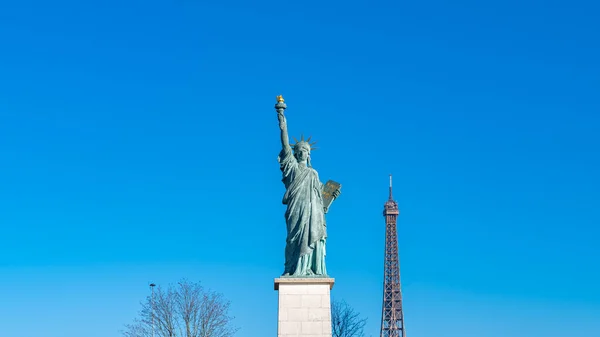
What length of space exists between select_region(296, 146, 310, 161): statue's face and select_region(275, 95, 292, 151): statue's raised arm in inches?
15.0

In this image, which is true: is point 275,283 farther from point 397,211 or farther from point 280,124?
point 397,211

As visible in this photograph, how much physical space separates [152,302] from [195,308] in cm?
380

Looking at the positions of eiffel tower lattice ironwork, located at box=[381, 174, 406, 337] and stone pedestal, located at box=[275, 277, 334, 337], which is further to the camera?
eiffel tower lattice ironwork, located at box=[381, 174, 406, 337]

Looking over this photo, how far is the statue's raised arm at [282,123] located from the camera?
25.4 meters

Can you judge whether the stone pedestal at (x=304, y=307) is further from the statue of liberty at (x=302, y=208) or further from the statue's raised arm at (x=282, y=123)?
the statue's raised arm at (x=282, y=123)

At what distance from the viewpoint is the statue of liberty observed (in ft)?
81.5

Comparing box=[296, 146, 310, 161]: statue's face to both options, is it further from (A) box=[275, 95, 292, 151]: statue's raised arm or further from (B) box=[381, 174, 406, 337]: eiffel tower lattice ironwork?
(B) box=[381, 174, 406, 337]: eiffel tower lattice ironwork

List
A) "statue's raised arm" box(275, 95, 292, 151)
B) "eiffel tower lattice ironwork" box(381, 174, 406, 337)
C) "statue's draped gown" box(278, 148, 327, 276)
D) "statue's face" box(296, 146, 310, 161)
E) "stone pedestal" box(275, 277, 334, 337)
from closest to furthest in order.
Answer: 1. "stone pedestal" box(275, 277, 334, 337)
2. "statue's draped gown" box(278, 148, 327, 276)
3. "statue's raised arm" box(275, 95, 292, 151)
4. "statue's face" box(296, 146, 310, 161)
5. "eiffel tower lattice ironwork" box(381, 174, 406, 337)

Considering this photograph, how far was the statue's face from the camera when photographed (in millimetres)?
25875

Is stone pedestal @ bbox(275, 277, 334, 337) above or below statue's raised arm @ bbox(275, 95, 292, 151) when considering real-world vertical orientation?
below

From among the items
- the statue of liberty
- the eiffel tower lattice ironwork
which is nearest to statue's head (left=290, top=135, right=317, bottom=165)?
the statue of liberty

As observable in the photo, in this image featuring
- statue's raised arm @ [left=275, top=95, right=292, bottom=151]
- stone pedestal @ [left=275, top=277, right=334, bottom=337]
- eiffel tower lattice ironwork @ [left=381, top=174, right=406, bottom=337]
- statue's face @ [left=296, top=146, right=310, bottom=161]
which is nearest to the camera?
stone pedestal @ [left=275, top=277, right=334, bottom=337]

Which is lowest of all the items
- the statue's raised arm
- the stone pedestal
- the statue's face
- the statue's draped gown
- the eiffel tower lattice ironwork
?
the stone pedestal

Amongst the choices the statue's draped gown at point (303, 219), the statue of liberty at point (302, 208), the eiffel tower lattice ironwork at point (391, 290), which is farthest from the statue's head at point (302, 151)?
the eiffel tower lattice ironwork at point (391, 290)
